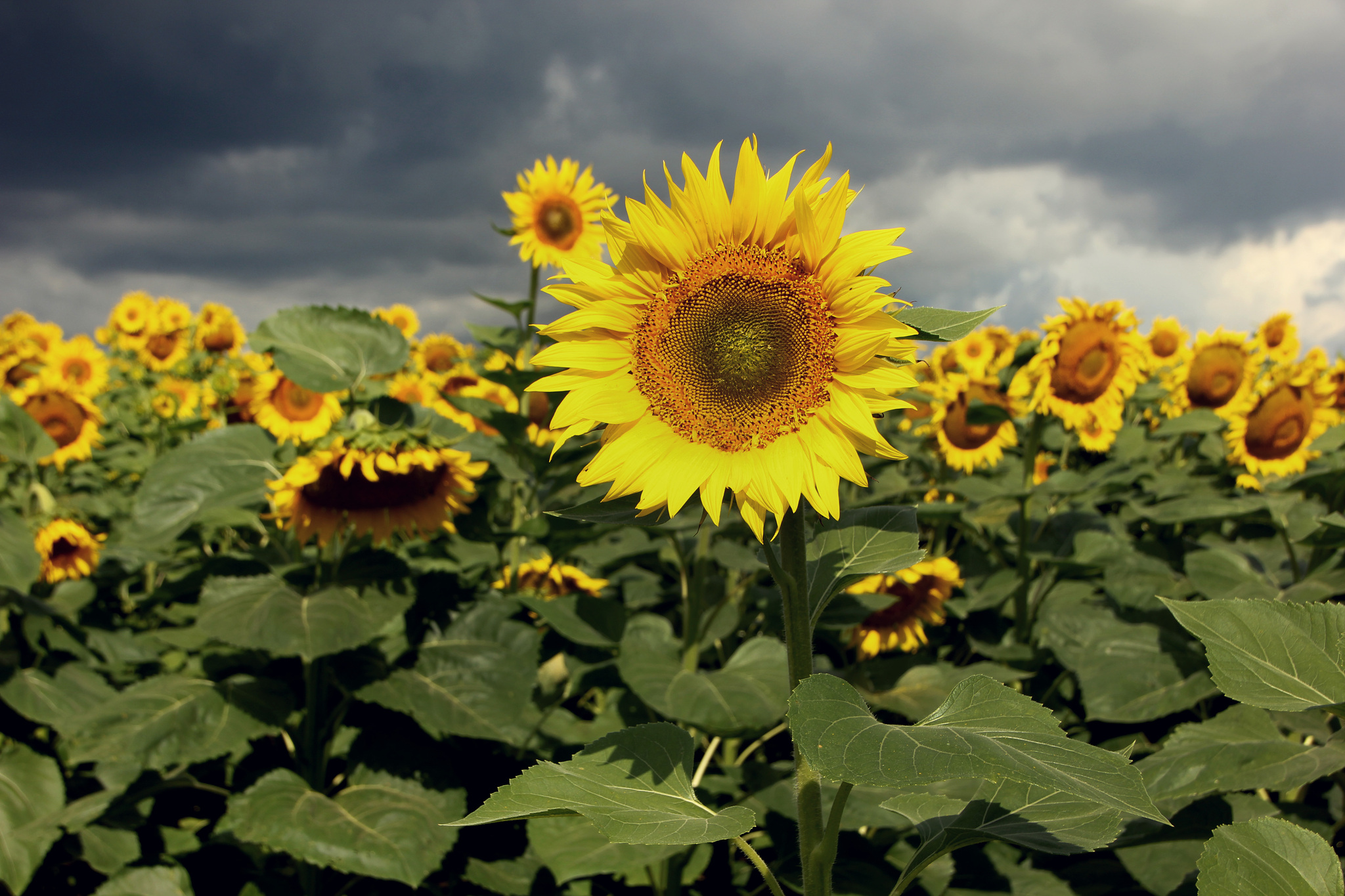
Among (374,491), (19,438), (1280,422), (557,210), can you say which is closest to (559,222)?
(557,210)

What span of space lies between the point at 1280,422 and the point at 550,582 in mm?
4714

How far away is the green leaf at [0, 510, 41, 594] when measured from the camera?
3.27 meters

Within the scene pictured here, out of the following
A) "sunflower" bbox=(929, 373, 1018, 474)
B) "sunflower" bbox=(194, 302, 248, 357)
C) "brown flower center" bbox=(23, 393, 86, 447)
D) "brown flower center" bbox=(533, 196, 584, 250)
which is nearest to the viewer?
"sunflower" bbox=(929, 373, 1018, 474)

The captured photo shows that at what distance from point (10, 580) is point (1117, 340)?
5360 millimetres

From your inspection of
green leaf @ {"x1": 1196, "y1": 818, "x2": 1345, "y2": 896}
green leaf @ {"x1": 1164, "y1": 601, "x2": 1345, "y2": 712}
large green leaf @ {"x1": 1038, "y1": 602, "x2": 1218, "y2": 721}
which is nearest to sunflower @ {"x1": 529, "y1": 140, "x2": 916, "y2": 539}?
green leaf @ {"x1": 1164, "y1": 601, "x2": 1345, "y2": 712}

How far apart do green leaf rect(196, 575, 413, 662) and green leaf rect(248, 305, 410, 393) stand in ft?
2.47

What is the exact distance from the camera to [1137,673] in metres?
2.84

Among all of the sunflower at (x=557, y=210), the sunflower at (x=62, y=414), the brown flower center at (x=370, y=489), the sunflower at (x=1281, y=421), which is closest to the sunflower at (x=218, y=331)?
the sunflower at (x=62, y=414)

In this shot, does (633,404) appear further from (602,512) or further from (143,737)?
(143,737)

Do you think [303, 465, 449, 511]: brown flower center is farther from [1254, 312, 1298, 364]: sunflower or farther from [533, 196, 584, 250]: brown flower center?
[1254, 312, 1298, 364]: sunflower

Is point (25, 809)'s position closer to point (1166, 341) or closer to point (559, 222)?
point (559, 222)

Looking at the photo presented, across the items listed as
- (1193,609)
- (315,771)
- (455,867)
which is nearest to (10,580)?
(315,771)

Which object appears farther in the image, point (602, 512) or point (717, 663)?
point (717, 663)

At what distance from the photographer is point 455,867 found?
116 inches
